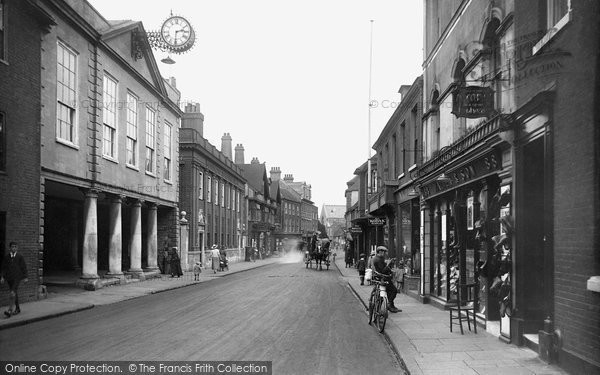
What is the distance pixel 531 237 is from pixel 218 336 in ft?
17.7

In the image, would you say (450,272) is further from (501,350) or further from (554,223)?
(554,223)

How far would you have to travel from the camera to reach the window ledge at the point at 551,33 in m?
7.13

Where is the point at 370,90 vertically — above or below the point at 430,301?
above

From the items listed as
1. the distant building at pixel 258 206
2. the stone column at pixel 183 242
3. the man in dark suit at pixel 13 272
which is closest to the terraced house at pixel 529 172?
the man in dark suit at pixel 13 272

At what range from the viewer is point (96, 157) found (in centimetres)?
2011

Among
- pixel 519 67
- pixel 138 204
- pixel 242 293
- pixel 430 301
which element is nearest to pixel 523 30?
pixel 519 67

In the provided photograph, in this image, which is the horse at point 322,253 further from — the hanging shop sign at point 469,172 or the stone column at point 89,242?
the hanging shop sign at point 469,172

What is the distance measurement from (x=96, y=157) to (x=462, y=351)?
15.5 metres

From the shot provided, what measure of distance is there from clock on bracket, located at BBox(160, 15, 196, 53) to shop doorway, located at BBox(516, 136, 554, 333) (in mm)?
15383

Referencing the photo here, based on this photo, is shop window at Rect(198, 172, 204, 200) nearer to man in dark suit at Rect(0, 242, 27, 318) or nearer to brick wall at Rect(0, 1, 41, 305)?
brick wall at Rect(0, 1, 41, 305)

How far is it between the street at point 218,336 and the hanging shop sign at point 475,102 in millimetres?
4428

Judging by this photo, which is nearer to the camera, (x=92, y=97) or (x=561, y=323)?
(x=561, y=323)

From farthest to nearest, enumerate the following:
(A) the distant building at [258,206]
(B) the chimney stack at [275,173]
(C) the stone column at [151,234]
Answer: (B) the chimney stack at [275,173], (A) the distant building at [258,206], (C) the stone column at [151,234]

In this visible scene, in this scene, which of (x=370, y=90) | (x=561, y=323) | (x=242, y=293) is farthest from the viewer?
(x=370, y=90)
